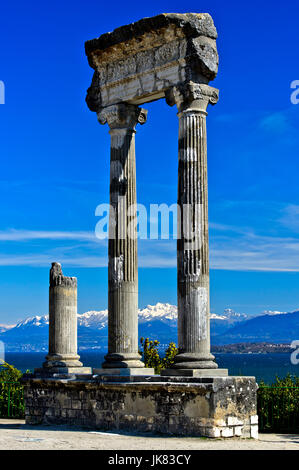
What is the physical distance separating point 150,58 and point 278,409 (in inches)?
445

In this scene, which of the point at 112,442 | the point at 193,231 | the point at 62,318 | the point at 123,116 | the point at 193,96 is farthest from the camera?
the point at 62,318

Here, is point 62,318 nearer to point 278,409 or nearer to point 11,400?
point 11,400

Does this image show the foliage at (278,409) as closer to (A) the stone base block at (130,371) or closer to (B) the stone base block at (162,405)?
(A) the stone base block at (130,371)

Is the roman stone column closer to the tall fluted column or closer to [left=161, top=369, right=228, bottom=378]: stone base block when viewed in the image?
[left=161, top=369, right=228, bottom=378]: stone base block

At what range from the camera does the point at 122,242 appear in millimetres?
21281

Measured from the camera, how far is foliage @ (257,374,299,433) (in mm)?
23828

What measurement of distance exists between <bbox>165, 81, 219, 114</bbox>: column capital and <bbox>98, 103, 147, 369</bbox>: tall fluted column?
92.3 inches

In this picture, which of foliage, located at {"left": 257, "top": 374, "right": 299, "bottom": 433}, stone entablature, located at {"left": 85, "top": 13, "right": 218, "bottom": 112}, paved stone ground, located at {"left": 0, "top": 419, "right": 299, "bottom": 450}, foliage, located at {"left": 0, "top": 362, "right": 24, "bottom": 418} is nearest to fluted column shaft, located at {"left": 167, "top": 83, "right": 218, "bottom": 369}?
stone entablature, located at {"left": 85, "top": 13, "right": 218, "bottom": 112}

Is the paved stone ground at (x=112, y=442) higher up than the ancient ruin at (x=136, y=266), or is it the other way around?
the ancient ruin at (x=136, y=266)

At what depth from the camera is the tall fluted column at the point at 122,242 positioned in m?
20.9

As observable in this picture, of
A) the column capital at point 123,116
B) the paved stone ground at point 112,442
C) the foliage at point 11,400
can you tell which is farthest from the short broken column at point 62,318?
the column capital at point 123,116

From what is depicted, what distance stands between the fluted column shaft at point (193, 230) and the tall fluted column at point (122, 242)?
2.13 meters

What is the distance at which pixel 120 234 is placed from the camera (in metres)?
21.3

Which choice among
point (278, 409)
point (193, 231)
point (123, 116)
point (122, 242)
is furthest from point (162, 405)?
point (123, 116)
